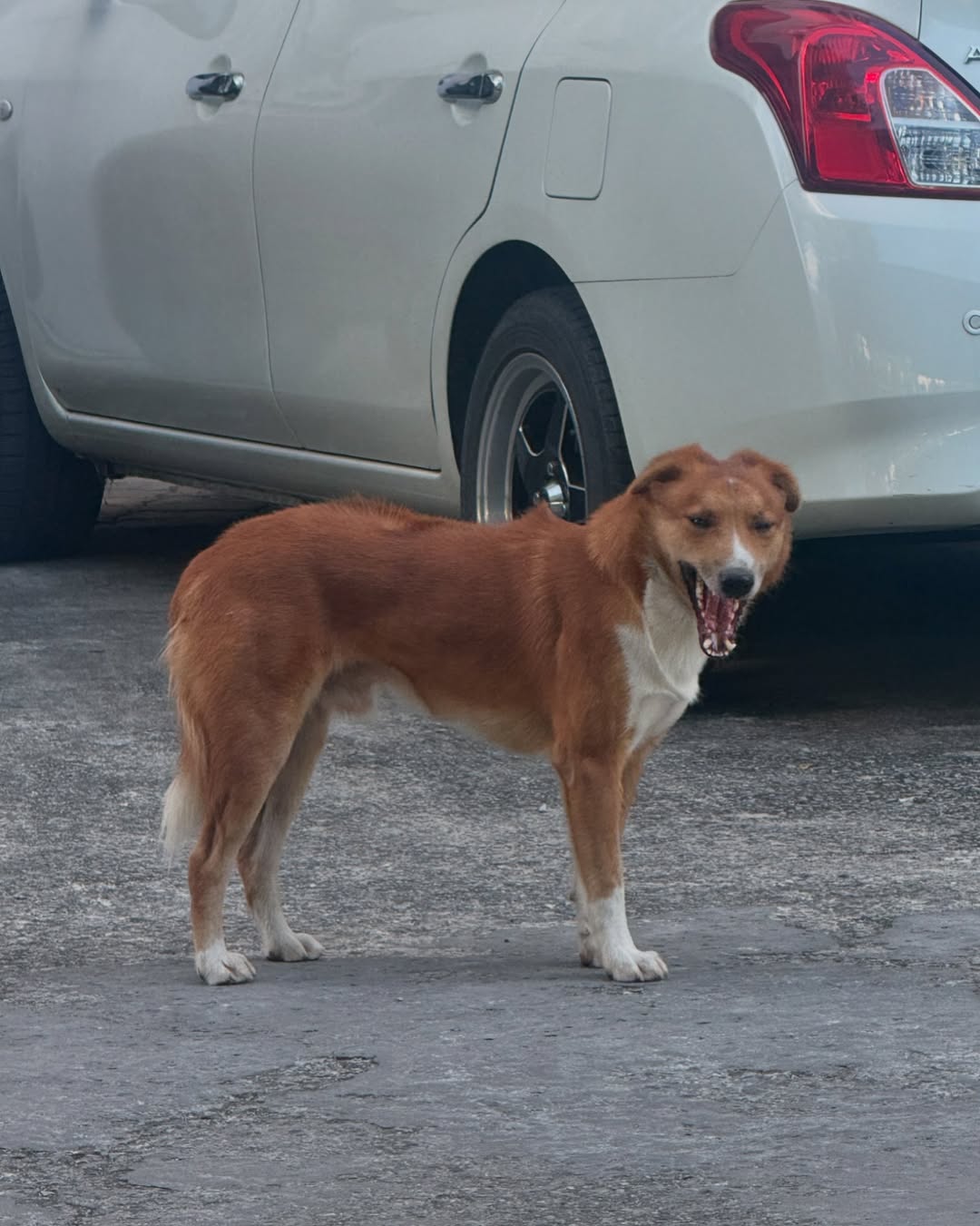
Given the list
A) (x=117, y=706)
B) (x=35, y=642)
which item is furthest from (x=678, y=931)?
(x=35, y=642)

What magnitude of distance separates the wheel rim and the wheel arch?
0.13m

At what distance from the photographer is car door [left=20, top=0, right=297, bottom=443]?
250 inches

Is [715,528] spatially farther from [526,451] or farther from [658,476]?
[526,451]

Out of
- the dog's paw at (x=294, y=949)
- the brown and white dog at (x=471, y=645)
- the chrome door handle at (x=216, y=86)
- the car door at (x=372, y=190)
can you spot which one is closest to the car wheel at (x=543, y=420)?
the car door at (x=372, y=190)

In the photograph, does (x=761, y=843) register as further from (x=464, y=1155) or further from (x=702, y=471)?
(x=464, y=1155)

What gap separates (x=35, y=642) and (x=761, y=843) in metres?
2.72

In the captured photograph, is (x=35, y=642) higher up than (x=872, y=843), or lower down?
lower down

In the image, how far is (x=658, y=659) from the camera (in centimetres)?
390

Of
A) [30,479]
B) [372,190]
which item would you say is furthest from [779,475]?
[30,479]

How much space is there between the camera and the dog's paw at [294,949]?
13.0 ft

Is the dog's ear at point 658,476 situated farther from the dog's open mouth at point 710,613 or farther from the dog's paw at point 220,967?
the dog's paw at point 220,967

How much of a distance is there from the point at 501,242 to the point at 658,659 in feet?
5.82

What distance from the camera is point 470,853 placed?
453 centimetres

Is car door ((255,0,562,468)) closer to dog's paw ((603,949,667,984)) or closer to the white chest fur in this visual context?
the white chest fur
